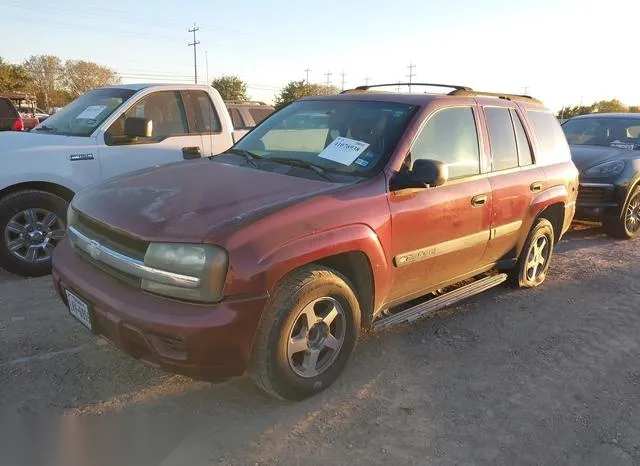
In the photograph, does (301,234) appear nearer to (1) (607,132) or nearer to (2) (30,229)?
(2) (30,229)

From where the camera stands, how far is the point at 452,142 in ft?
13.1

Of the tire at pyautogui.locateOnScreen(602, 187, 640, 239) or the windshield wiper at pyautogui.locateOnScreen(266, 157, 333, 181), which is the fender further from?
the tire at pyautogui.locateOnScreen(602, 187, 640, 239)

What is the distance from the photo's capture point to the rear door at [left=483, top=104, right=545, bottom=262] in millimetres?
4316

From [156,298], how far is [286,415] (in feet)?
3.26

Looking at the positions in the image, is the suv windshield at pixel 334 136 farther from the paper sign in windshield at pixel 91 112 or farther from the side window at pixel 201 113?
the paper sign in windshield at pixel 91 112

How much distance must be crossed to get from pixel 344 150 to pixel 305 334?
1.32m

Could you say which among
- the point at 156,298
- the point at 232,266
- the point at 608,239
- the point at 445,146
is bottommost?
the point at 608,239

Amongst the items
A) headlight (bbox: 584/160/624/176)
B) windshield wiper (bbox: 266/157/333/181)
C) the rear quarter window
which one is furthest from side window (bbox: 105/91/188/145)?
headlight (bbox: 584/160/624/176)

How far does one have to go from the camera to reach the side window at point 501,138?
4.35 metres

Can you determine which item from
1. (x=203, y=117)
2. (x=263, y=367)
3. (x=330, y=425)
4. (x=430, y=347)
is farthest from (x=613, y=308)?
(x=203, y=117)

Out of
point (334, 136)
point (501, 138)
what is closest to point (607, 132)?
point (501, 138)

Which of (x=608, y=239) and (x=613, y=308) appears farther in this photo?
(x=608, y=239)

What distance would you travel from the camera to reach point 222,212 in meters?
2.84

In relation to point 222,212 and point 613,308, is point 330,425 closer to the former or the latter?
point 222,212
